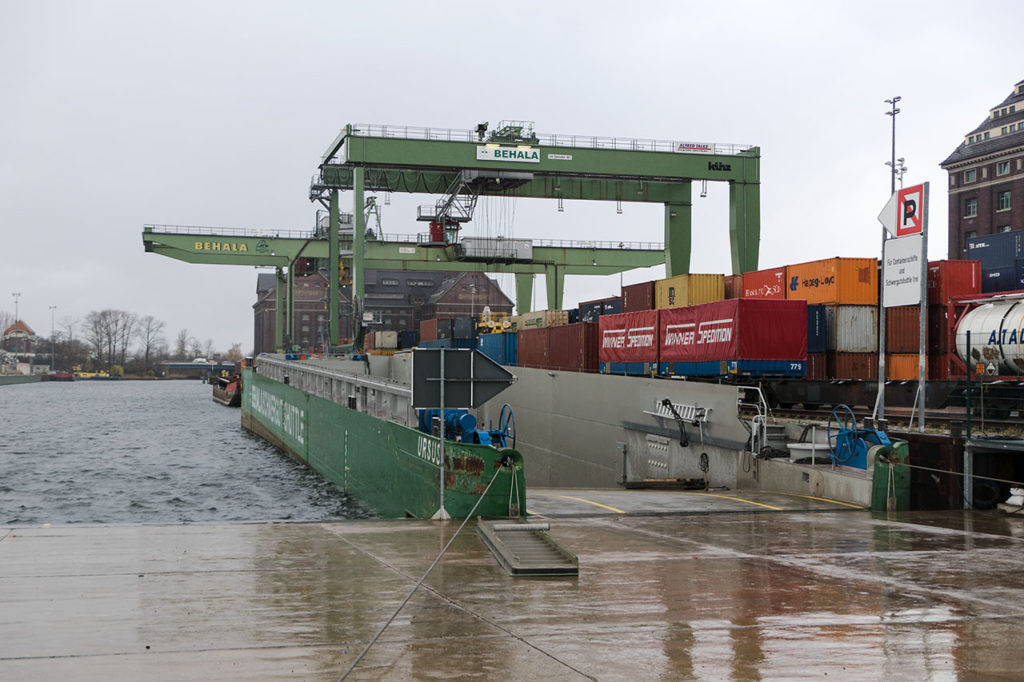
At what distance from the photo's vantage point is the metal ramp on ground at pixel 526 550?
31.6 feet

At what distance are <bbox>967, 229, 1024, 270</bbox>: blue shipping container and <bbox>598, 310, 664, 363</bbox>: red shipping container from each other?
24.0 m

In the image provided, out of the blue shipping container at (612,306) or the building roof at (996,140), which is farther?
the building roof at (996,140)

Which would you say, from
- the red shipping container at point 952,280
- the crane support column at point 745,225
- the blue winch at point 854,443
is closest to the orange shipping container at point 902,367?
the red shipping container at point 952,280

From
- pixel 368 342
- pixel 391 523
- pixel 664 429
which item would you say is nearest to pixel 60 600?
pixel 391 523

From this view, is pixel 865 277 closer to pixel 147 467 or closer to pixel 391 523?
pixel 391 523

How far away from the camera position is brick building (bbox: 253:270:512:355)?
13338 cm

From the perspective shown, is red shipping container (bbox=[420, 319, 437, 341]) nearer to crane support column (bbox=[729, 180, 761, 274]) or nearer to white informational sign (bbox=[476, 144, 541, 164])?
white informational sign (bbox=[476, 144, 541, 164])

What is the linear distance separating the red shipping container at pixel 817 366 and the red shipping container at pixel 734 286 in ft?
20.2

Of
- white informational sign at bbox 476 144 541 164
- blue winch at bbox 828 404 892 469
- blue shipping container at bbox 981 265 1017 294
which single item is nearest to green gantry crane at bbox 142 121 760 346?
white informational sign at bbox 476 144 541 164

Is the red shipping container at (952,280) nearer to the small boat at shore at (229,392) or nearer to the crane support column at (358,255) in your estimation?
the crane support column at (358,255)

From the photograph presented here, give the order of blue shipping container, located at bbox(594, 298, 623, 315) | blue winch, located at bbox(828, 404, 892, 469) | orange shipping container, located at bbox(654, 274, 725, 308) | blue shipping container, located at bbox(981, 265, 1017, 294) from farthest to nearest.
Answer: blue shipping container, located at bbox(594, 298, 623, 315), orange shipping container, located at bbox(654, 274, 725, 308), blue shipping container, located at bbox(981, 265, 1017, 294), blue winch, located at bbox(828, 404, 892, 469)

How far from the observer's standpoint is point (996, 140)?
245 ft

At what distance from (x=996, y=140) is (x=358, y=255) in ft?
184

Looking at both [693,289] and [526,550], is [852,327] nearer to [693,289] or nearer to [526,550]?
[693,289]
